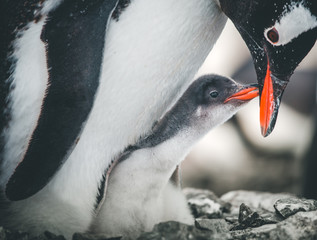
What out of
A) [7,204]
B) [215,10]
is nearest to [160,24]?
[215,10]

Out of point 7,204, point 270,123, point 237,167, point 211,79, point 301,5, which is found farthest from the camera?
point 237,167

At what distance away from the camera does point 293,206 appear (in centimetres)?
99

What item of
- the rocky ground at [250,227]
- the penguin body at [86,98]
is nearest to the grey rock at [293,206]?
the rocky ground at [250,227]

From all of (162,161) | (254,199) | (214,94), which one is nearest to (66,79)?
(162,161)

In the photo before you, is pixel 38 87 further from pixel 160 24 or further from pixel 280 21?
pixel 280 21

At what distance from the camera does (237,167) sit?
2266 mm

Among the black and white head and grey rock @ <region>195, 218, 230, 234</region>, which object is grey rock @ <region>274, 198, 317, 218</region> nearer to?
grey rock @ <region>195, 218, 230, 234</region>

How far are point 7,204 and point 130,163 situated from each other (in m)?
0.29

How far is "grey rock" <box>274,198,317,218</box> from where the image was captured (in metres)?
0.98

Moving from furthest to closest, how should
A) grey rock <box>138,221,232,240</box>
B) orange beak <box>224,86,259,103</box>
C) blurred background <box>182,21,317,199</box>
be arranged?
1. blurred background <box>182,21,317,199</box>
2. orange beak <box>224,86,259,103</box>
3. grey rock <box>138,221,232,240</box>

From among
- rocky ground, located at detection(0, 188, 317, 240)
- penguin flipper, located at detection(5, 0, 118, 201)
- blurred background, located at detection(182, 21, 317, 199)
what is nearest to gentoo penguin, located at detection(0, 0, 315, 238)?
penguin flipper, located at detection(5, 0, 118, 201)

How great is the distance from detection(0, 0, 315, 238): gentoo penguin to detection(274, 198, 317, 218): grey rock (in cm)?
30

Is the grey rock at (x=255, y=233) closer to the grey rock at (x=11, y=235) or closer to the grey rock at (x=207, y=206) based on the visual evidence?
the grey rock at (x=207, y=206)

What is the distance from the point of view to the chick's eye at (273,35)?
0.85 metres
